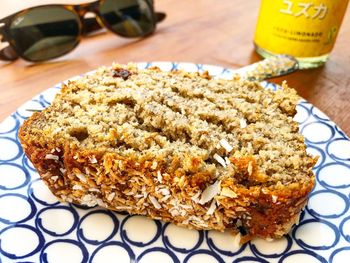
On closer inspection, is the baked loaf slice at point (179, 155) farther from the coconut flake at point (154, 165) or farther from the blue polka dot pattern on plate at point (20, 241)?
the blue polka dot pattern on plate at point (20, 241)

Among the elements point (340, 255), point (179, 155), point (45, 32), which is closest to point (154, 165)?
point (179, 155)

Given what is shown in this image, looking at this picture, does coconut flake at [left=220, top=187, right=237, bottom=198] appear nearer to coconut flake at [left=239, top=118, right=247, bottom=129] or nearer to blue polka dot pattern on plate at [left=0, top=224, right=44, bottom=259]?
coconut flake at [left=239, top=118, right=247, bottom=129]

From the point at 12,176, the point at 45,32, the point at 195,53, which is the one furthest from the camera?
the point at 195,53

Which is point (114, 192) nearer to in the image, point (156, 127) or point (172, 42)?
point (156, 127)

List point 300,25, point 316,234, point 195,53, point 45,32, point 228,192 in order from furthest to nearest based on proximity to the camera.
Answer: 1. point 195,53
2. point 45,32
3. point 300,25
4. point 316,234
5. point 228,192

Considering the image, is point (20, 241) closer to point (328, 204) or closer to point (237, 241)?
point (237, 241)

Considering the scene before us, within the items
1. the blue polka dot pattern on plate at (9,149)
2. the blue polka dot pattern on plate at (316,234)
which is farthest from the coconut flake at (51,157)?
the blue polka dot pattern on plate at (316,234)

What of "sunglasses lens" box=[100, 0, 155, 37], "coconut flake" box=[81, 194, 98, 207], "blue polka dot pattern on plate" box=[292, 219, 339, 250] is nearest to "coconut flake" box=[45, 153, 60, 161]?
"coconut flake" box=[81, 194, 98, 207]
